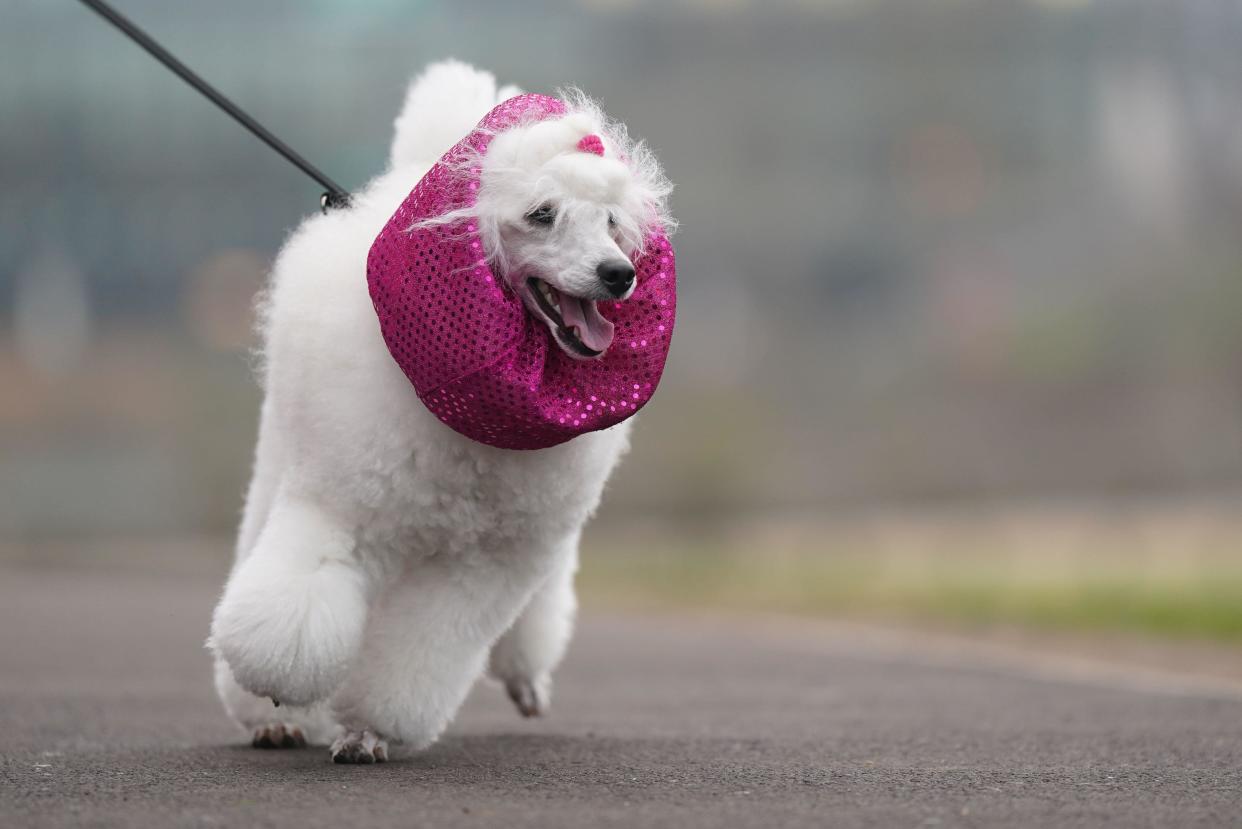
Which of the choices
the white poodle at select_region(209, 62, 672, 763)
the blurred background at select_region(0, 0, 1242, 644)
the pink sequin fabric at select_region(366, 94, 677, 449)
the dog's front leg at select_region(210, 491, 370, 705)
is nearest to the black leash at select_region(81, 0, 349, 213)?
the white poodle at select_region(209, 62, 672, 763)

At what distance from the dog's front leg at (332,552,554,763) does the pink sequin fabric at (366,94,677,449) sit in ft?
1.87

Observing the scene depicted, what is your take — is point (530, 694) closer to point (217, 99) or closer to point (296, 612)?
point (296, 612)

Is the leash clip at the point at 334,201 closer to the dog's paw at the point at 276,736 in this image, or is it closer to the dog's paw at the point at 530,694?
the dog's paw at the point at 276,736

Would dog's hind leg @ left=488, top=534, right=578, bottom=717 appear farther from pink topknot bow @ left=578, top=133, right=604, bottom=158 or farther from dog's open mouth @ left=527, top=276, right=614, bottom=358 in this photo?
pink topknot bow @ left=578, top=133, right=604, bottom=158

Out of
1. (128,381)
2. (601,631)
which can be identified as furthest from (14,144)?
(601,631)

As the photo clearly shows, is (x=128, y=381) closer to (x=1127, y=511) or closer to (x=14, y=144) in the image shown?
(x=14, y=144)

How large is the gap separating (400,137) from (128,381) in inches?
1649

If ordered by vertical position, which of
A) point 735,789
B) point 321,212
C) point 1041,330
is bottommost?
point 735,789

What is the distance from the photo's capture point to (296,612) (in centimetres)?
504

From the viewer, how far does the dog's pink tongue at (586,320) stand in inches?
201

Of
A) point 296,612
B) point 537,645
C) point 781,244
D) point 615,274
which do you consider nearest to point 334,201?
point 615,274

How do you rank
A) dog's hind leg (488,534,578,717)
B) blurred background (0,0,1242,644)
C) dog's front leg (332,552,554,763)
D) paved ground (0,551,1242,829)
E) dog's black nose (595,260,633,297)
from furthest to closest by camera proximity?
1. blurred background (0,0,1242,644)
2. dog's hind leg (488,534,578,717)
3. dog's front leg (332,552,554,763)
4. dog's black nose (595,260,633,297)
5. paved ground (0,551,1242,829)

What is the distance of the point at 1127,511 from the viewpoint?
36344 millimetres

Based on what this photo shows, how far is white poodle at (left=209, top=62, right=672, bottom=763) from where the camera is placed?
505 centimetres
